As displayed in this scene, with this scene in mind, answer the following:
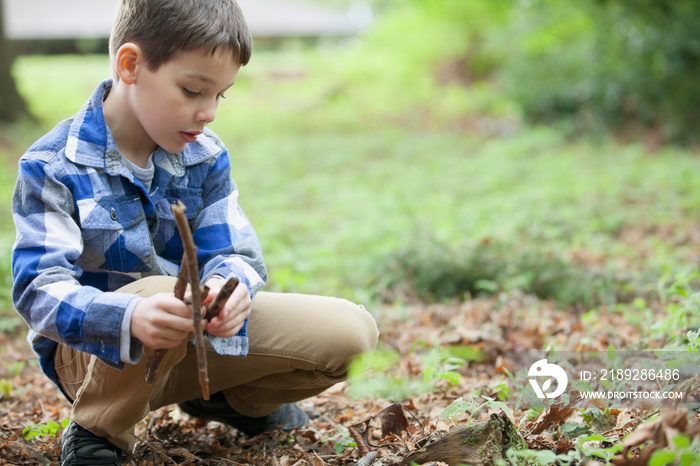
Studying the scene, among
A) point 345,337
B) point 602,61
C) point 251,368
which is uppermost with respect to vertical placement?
point 602,61

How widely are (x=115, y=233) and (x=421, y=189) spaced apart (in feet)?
21.1

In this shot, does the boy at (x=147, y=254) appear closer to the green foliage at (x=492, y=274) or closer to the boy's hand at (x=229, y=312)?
the boy's hand at (x=229, y=312)

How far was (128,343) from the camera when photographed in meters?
1.58

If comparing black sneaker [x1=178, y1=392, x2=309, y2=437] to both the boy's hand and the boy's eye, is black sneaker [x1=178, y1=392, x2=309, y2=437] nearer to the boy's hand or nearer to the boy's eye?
the boy's hand

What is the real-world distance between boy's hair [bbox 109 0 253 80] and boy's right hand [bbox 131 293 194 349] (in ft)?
2.16

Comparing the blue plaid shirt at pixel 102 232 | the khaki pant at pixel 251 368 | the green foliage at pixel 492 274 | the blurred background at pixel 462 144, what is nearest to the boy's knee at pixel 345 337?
the khaki pant at pixel 251 368

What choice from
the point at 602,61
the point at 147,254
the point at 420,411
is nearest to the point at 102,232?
the point at 147,254

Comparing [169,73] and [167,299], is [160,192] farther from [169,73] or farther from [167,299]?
[167,299]

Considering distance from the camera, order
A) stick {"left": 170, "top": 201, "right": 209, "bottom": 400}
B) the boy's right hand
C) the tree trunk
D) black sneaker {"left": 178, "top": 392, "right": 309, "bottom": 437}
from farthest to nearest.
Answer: the tree trunk < black sneaker {"left": 178, "top": 392, "right": 309, "bottom": 437} < the boy's right hand < stick {"left": 170, "top": 201, "right": 209, "bottom": 400}

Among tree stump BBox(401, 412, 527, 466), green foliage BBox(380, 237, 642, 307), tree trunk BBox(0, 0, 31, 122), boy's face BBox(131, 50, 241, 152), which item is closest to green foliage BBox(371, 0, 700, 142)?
green foliage BBox(380, 237, 642, 307)

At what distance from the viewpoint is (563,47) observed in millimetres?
13148

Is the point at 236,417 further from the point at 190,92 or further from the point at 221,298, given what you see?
the point at 190,92

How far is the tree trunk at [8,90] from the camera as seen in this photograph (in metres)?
11.6

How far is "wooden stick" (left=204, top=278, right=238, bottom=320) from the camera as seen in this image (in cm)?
158
